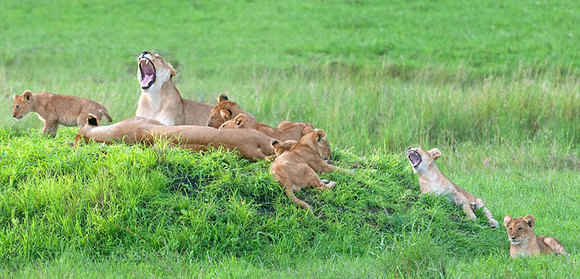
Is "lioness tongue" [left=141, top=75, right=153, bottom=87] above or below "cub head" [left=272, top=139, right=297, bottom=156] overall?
above

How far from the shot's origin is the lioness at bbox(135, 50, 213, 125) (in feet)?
Result: 29.4

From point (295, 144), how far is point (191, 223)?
4.66 feet

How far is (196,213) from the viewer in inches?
268

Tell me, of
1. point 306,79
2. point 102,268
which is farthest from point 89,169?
point 306,79

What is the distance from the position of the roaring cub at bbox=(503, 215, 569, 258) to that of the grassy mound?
376 millimetres

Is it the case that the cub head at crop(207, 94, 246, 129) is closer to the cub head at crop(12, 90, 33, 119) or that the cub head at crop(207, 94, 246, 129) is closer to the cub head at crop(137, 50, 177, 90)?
the cub head at crop(137, 50, 177, 90)

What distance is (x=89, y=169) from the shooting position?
23.8 ft

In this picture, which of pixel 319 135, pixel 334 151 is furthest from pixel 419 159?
pixel 334 151

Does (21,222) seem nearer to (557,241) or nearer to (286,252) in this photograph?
(286,252)

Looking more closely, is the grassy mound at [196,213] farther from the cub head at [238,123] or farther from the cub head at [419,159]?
the cub head at [238,123]

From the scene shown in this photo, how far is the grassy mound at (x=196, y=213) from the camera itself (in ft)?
21.6

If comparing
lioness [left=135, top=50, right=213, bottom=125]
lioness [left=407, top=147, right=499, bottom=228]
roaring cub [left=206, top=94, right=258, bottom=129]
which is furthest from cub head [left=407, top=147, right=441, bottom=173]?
lioness [left=135, top=50, right=213, bottom=125]

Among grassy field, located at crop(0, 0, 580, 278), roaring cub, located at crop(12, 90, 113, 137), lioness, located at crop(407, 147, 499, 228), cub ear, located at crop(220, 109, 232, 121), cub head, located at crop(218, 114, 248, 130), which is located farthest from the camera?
roaring cub, located at crop(12, 90, 113, 137)

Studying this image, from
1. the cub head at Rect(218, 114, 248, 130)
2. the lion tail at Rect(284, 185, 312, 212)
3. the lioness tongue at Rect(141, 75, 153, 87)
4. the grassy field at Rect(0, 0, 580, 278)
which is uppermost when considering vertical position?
the lioness tongue at Rect(141, 75, 153, 87)
